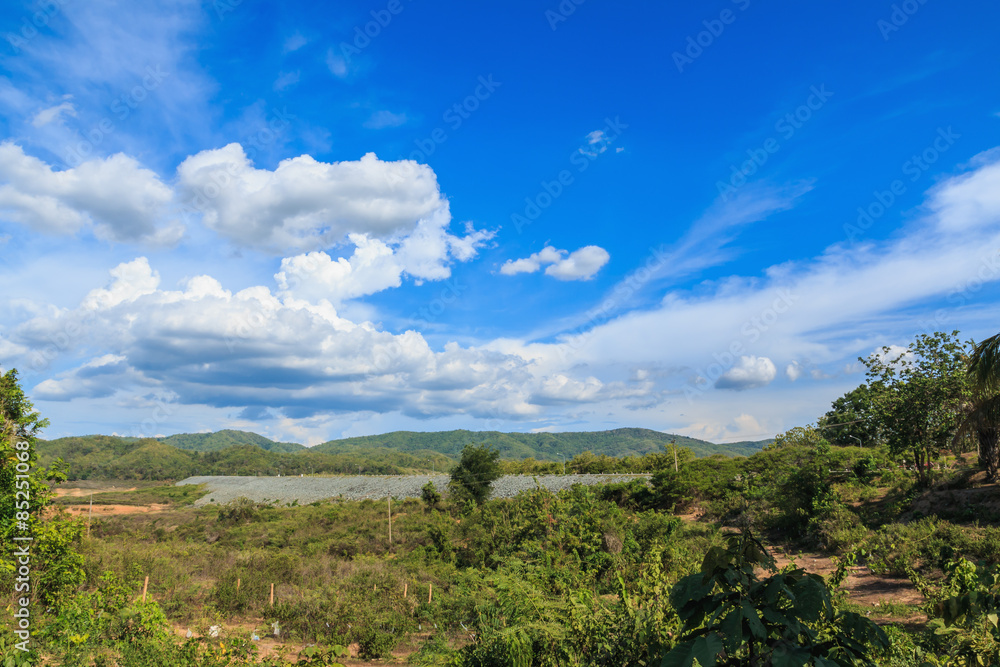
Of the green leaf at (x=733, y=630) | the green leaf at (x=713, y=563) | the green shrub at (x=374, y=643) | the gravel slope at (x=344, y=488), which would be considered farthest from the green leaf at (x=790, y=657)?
the gravel slope at (x=344, y=488)

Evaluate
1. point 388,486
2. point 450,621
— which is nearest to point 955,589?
point 450,621

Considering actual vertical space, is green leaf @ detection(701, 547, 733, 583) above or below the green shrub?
above

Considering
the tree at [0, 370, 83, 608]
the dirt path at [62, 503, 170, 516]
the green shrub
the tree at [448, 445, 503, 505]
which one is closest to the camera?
the tree at [0, 370, 83, 608]

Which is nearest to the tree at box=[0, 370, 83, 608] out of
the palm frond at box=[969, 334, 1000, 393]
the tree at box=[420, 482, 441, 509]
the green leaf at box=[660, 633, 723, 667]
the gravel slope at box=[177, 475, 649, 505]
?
the green leaf at box=[660, 633, 723, 667]

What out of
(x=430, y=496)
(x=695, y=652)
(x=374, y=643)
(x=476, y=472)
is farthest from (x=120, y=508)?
(x=695, y=652)

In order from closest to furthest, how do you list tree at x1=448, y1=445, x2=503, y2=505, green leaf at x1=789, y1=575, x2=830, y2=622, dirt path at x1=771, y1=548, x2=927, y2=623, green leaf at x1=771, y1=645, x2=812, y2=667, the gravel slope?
green leaf at x1=771, y1=645, x2=812, y2=667
green leaf at x1=789, y1=575, x2=830, y2=622
dirt path at x1=771, y1=548, x2=927, y2=623
tree at x1=448, y1=445, x2=503, y2=505
the gravel slope

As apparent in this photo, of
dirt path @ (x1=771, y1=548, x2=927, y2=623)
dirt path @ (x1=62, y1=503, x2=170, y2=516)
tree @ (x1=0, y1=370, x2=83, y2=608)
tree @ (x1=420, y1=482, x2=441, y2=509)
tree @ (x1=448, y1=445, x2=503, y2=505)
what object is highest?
tree @ (x1=0, y1=370, x2=83, y2=608)

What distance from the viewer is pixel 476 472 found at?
35406mm

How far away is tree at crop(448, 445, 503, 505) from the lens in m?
34.7

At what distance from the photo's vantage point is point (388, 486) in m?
54.8

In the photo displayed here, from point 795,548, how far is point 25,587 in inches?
898

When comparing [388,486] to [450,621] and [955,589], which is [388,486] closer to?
[450,621]

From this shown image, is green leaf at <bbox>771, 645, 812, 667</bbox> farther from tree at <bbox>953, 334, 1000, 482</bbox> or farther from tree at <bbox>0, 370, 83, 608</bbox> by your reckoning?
tree at <bbox>953, 334, 1000, 482</bbox>

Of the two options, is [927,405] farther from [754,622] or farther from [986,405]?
[754,622]
